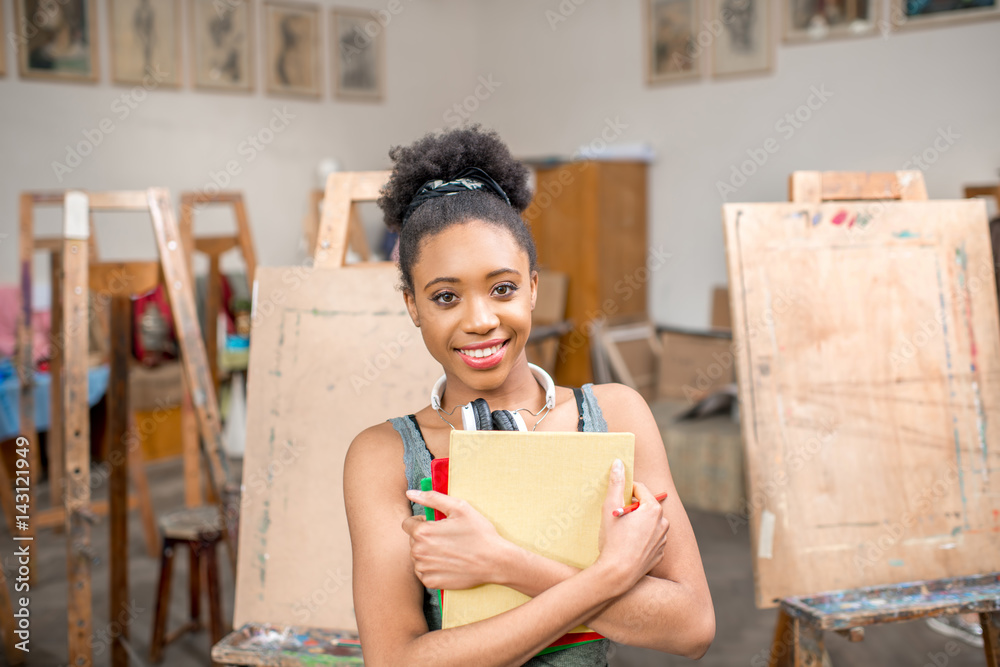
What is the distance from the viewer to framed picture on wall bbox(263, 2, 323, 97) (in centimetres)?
633

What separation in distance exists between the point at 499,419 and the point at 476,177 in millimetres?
388

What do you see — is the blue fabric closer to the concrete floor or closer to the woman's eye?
the concrete floor

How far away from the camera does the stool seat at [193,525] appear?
2.64 meters

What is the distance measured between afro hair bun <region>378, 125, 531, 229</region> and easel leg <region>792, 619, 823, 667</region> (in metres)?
1.10

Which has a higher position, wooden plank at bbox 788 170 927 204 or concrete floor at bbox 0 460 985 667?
wooden plank at bbox 788 170 927 204

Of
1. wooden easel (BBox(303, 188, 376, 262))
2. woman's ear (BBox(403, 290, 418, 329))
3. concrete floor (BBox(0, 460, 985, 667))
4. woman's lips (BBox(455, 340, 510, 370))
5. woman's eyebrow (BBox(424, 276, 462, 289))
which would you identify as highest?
wooden easel (BBox(303, 188, 376, 262))

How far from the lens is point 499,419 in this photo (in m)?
1.15

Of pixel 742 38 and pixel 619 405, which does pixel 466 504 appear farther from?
pixel 742 38

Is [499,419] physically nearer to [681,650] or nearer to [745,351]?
[681,650]

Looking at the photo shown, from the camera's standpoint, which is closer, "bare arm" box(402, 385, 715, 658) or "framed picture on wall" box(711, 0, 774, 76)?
"bare arm" box(402, 385, 715, 658)

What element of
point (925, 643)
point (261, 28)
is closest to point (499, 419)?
point (925, 643)

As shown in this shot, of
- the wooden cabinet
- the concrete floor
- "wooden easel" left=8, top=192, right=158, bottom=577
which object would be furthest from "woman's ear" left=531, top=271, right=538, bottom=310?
the wooden cabinet

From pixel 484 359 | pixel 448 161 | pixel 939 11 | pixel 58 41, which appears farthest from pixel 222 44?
pixel 484 359

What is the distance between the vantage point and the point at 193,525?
8.86 feet
